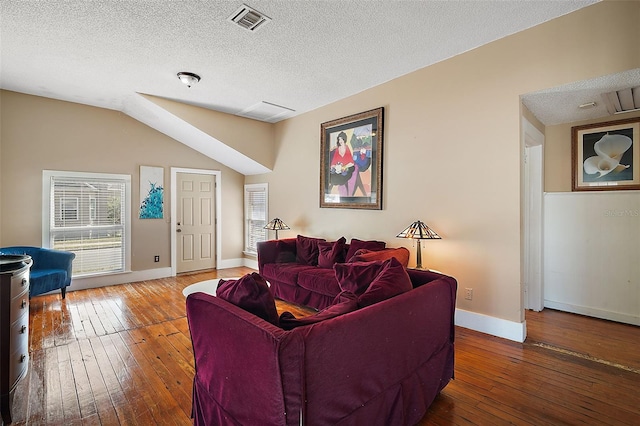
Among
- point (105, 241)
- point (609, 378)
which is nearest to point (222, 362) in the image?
point (609, 378)

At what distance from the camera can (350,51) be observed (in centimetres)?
329

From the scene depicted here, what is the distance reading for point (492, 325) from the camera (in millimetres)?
3205

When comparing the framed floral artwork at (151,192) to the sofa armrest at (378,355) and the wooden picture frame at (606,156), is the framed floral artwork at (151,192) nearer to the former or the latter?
the sofa armrest at (378,355)

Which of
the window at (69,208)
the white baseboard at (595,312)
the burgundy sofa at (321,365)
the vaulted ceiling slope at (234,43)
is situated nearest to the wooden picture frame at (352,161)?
the vaulted ceiling slope at (234,43)

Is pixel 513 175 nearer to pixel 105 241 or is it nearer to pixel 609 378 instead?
pixel 609 378

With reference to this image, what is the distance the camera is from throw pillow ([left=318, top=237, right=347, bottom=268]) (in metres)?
4.14

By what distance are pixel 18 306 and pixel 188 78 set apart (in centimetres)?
288

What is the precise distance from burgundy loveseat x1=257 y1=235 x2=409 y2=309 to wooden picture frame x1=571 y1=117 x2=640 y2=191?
2.36 metres

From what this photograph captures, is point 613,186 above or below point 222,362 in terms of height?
above

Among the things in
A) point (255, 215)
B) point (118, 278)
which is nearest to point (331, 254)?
point (255, 215)

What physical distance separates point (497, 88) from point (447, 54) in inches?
26.0

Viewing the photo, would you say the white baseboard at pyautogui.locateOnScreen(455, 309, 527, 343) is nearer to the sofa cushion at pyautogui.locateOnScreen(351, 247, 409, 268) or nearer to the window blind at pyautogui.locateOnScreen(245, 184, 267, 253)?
the sofa cushion at pyautogui.locateOnScreen(351, 247, 409, 268)

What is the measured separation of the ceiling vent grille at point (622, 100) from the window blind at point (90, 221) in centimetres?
655

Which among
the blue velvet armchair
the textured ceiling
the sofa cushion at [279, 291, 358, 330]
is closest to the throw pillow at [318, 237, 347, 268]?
the sofa cushion at [279, 291, 358, 330]
